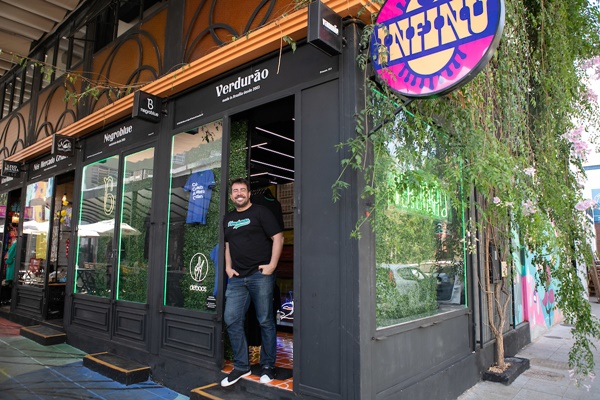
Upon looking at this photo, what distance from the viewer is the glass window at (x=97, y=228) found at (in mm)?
5930

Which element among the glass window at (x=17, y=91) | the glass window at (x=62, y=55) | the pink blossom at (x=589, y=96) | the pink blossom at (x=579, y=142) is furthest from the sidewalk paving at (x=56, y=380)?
the glass window at (x=17, y=91)

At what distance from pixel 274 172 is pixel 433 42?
14.0 ft

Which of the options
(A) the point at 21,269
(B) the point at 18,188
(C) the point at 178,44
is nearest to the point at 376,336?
(C) the point at 178,44

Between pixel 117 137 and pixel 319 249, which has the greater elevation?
pixel 117 137

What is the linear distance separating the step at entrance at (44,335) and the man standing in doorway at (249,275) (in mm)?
3908

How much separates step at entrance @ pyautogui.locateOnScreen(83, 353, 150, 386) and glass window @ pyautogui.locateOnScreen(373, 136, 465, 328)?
2.91 m

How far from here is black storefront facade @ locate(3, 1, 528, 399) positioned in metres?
3.23

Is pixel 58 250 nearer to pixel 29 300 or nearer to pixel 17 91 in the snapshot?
pixel 29 300

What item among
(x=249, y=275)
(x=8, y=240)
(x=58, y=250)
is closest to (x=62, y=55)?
(x=58, y=250)

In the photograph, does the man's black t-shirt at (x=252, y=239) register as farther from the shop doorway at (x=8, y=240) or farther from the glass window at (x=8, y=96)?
the glass window at (x=8, y=96)

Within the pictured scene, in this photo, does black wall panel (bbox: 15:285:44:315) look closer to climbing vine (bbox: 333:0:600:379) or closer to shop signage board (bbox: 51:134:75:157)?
shop signage board (bbox: 51:134:75:157)

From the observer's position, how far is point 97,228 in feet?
20.4

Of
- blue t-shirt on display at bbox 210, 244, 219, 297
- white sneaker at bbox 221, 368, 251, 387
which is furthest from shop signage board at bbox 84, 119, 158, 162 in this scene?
white sneaker at bbox 221, 368, 251, 387

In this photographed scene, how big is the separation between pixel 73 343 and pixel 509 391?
233 inches
